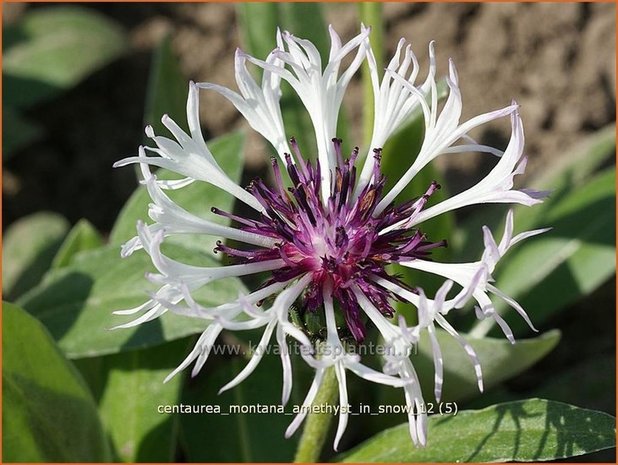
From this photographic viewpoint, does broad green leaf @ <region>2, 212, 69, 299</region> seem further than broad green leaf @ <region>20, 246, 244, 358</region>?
Yes

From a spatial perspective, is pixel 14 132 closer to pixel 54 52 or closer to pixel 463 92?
pixel 54 52

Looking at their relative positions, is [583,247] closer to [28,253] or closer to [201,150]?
[201,150]

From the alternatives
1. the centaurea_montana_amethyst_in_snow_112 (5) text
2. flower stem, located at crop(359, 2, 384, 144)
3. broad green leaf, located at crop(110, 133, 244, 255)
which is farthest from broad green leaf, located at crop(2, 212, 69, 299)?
the centaurea_montana_amethyst_in_snow_112 (5) text

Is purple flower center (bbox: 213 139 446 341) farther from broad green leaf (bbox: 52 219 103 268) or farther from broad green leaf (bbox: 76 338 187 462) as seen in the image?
broad green leaf (bbox: 52 219 103 268)

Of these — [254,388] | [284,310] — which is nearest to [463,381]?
[254,388]

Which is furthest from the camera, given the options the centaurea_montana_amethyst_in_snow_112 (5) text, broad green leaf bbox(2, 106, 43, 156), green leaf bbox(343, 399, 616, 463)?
broad green leaf bbox(2, 106, 43, 156)

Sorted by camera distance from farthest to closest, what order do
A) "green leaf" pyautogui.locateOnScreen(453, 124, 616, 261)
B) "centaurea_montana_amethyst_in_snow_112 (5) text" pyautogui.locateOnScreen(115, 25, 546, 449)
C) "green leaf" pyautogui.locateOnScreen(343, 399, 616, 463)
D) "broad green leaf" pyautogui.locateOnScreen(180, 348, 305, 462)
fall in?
"green leaf" pyautogui.locateOnScreen(453, 124, 616, 261) < "broad green leaf" pyautogui.locateOnScreen(180, 348, 305, 462) < "green leaf" pyautogui.locateOnScreen(343, 399, 616, 463) < "centaurea_montana_amethyst_in_snow_112 (5) text" pyautogui.locateOnScreen(115, 25, 546, 449)

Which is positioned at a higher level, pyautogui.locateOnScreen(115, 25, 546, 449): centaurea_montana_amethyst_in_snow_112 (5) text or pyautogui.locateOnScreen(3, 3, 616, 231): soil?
pyautogui.locateOnScreen(3, 3, 616, 231): soil
